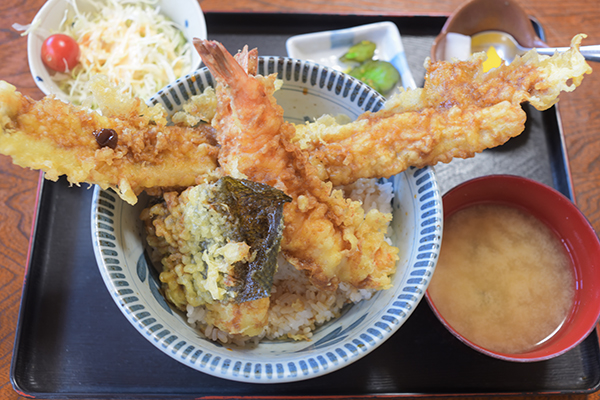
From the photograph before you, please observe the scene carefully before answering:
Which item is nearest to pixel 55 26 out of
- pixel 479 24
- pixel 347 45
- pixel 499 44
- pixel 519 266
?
pixel 347 45

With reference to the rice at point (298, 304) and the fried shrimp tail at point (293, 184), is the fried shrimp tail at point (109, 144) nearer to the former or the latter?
the fried shrimp tail at point (293, 184)

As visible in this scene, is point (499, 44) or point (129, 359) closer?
point (129, 359)

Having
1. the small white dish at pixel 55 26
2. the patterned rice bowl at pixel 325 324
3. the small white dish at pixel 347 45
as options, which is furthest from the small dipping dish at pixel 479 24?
the small white dish at pixel 55 26

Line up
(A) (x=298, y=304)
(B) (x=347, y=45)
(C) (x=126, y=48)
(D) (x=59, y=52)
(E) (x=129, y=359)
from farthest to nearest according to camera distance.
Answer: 1. (B) (x=347, y=45)
2. (C) (x=126, y=48)
3. (D) (x=59, y=52)
4. (E) (x=129, y=359)
5. (A) (x=298, y=304)

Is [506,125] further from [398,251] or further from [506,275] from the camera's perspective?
[506,275]

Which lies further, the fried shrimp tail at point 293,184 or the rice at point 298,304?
the rice at point 298,304

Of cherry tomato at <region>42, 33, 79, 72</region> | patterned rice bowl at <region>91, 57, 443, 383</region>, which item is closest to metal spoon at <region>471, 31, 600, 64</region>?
patterned rice bowl at <region>91, 57, 443, 383</region>

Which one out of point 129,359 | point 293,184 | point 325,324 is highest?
point 293,184

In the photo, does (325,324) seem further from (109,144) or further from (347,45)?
(347,45)
